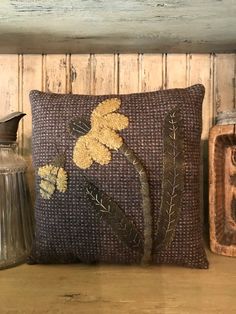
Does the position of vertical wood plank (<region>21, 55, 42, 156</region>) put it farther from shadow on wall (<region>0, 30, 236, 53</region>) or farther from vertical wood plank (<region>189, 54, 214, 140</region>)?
vertical wood plank (<region>189, 54, 214, 140</region>)

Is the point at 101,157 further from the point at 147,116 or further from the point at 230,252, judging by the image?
the point at 230,252

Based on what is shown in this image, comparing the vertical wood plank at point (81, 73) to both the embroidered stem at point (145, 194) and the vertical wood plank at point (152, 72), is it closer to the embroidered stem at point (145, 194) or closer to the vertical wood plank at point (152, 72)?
the vertical wood plank at point (152, 72)

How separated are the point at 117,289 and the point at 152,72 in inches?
23.1

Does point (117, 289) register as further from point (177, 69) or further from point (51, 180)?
point (177, 69)

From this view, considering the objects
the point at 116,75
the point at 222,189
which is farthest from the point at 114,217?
the point at 116,75

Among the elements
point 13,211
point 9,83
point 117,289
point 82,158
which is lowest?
point 117,289

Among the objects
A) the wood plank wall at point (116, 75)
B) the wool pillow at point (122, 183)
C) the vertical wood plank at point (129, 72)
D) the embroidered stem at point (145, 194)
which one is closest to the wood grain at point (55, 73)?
the wood plank wall at point (116, 75)

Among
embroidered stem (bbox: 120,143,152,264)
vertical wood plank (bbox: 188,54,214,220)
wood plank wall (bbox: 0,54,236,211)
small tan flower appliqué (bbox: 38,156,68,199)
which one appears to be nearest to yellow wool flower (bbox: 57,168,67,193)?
small tan flower appliqué (bbox: 38,156,68,199)

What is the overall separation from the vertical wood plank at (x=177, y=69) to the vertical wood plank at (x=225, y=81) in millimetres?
86

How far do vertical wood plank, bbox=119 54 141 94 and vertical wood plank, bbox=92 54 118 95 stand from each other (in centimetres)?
2

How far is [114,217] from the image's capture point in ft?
2.35

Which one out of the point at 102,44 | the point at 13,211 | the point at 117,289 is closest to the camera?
the point at 117,289

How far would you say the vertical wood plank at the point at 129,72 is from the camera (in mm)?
1001

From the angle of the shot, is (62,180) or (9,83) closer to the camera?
(62,180)
